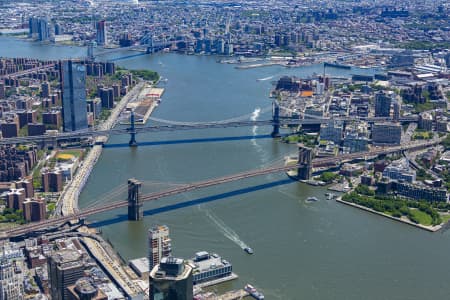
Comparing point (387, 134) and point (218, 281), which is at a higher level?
point (387, 134)

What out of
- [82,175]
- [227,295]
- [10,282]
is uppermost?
[10,282]

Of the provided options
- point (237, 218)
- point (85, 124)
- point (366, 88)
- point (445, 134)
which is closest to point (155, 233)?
point (237, 218)

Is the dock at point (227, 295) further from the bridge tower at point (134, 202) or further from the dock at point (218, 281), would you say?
the bridge tower at point (134, 202)

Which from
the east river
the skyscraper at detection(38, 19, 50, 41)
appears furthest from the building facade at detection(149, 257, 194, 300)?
the skyscraper at detection(38, 19, 50, 41)

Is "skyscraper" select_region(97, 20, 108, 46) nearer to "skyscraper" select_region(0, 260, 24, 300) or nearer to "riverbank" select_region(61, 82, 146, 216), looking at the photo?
"riverbank" select_region(61, 82, 146, 216)

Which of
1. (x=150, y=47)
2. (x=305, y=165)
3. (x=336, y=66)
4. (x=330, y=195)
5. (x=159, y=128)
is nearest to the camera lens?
(x=330, y=195)

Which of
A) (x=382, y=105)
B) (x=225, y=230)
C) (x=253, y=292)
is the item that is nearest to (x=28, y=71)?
(x=382, y=105)

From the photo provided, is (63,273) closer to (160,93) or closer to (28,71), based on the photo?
(160,93)
